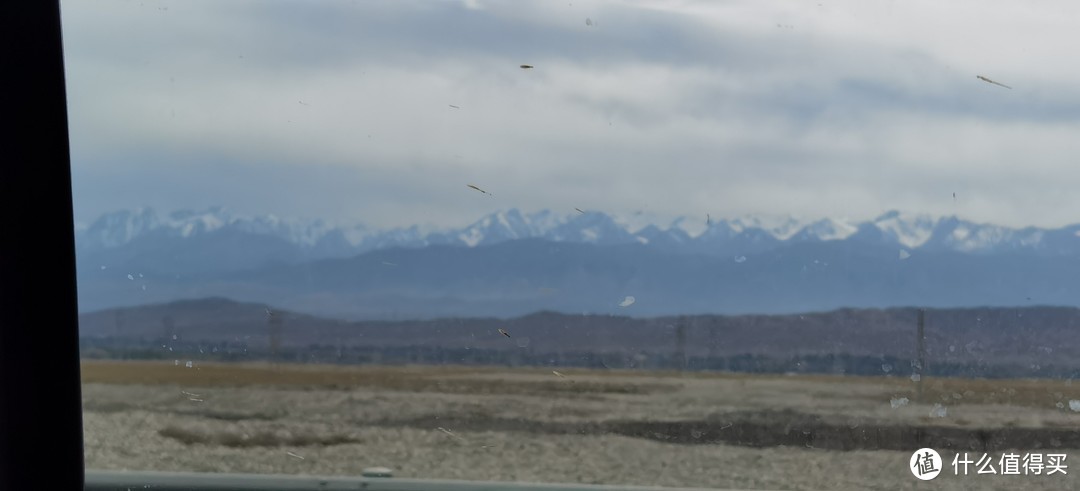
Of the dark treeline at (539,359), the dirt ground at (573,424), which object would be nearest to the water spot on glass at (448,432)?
the dirt ground at (573,424)

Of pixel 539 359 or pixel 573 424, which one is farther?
pixel 573 424

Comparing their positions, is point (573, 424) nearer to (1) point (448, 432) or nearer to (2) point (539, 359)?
(2) point (539, 359)

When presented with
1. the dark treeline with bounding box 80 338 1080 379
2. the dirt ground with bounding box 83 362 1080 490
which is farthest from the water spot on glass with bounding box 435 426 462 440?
the dark treeline with bounding box 80 338 1080 379

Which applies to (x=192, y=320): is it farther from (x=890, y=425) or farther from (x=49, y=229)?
(x=890, y=425)

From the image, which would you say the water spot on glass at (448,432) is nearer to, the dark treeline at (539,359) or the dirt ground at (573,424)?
the dirt ground at (573,424)

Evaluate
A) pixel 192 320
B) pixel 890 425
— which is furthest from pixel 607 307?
pixel 192 320

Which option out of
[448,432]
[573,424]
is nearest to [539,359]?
[573,424]
